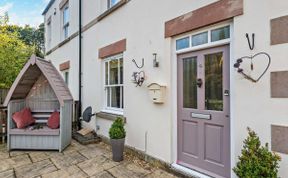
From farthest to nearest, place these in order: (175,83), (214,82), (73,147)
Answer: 1. (73,147)
2. (175,83)
3. (214,82)

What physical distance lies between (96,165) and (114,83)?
2.27 meters

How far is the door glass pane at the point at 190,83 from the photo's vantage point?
3.26 meters

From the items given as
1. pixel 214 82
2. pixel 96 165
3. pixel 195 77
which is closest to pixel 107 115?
pixel 96 165

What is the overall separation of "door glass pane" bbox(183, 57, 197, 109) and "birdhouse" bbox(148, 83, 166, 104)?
0.40m

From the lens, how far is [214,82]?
2.99 meters

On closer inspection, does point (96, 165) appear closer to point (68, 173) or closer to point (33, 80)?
point (68, 173)

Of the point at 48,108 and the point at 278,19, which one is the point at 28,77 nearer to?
the point at 48,108

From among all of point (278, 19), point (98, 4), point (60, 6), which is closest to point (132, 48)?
point (98, 4)

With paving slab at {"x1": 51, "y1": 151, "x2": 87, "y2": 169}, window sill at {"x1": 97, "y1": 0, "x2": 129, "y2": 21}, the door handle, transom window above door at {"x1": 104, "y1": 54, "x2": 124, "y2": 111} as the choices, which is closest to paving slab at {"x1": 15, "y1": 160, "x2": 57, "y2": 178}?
paving slab at {"x1": 51, "y1": 151, "x2": 87, "y2": 169}

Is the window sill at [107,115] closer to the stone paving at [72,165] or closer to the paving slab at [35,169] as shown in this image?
the stone paving at [72,165]

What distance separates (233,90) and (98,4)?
15.7ft

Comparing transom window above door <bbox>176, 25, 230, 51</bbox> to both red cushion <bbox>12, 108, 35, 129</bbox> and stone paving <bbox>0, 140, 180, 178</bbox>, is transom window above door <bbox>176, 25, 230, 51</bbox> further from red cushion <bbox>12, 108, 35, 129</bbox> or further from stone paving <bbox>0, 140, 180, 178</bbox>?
red cushion <bbox>12, 108, 35, 129</bbox>

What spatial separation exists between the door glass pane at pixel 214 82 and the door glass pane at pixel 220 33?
0.23 m

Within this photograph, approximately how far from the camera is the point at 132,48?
174 inches
